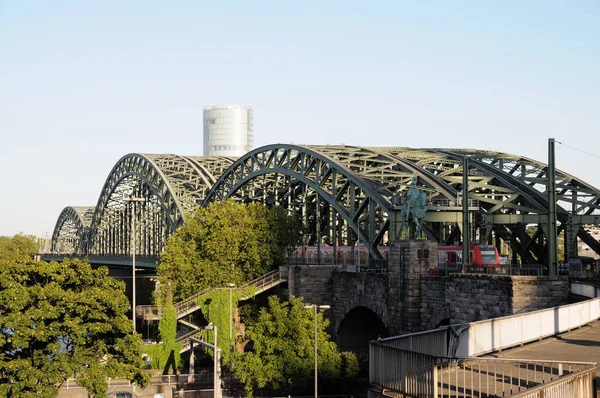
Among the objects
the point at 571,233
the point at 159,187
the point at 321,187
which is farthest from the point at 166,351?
the point at 159,187

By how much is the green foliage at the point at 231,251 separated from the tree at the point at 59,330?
36777mm

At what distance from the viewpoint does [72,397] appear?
56344 millimetres

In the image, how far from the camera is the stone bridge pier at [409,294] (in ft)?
149

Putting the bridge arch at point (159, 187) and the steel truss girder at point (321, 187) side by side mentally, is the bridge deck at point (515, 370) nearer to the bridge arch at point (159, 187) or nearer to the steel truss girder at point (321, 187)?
the steel truss girder at point (321, 187)

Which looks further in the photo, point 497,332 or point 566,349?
point 566,349

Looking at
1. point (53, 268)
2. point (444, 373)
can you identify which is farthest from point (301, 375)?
point (444, 373)

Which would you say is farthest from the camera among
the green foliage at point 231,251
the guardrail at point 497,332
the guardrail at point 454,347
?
the green foliage at point 231,251

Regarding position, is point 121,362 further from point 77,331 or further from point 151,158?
point 151,158

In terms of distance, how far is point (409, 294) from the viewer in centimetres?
5622

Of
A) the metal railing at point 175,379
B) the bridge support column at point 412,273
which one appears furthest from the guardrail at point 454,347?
the metal railing at point 175,379

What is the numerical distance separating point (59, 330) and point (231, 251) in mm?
41394

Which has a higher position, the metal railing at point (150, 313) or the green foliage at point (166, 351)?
the metal railing at point (150, 313)

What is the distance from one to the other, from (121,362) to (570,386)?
30.7 m

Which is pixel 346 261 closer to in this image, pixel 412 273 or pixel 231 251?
pixel 231 251
